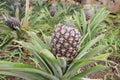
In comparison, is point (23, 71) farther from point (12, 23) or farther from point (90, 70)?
point (12, 23)

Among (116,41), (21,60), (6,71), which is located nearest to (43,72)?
(6,71)

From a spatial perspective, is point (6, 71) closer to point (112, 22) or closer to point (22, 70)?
point (22, 70)

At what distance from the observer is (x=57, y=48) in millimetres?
1734

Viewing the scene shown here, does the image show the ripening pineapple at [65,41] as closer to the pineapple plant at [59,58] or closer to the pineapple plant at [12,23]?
the pineapple plant at [59,58]

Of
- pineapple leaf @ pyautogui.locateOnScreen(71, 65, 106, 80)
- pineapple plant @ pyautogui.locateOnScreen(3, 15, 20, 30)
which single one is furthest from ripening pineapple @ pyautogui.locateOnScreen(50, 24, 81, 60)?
pineapple plant @ pyautogui.locateOnScreen(3, 15, 20, 30)

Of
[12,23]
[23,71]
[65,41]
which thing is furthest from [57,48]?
[12,23]

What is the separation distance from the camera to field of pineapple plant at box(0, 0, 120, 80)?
1.70m

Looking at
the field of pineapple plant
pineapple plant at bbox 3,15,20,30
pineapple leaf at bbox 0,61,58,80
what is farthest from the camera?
pineapple plant at bbox 3,15,20,30

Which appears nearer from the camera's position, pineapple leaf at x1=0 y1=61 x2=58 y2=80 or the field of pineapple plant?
pineapple leaf at x1=0 y1=61 x2=58 y2=80

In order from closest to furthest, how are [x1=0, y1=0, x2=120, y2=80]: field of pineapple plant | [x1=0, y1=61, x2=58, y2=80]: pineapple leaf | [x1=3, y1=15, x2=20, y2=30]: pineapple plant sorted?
[x1=0, y1=61, x2=58, y2=80]: pineapple leaf → [x1=0, y1=0, x2=120, y2=80]: field of pineapple plant → [x1=3, y1=15, x2=20, y2=30]: pineapple plant

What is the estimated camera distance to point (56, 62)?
66.8 inches

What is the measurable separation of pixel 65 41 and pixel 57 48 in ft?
0.23

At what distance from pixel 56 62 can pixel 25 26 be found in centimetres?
139

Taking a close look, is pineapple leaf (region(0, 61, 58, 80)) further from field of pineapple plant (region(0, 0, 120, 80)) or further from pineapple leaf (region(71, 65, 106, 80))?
pineapple leaf (region(71, 65, 106, 80))
